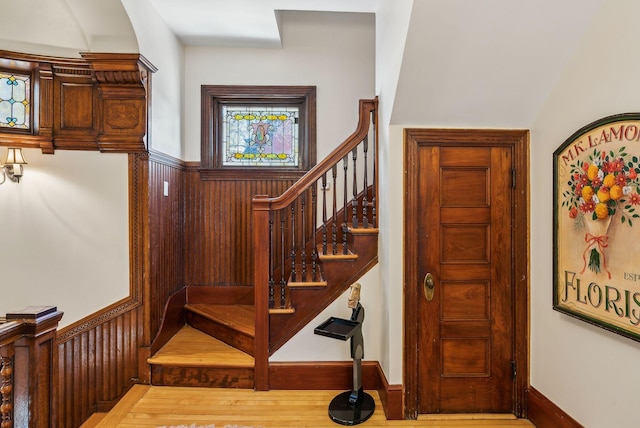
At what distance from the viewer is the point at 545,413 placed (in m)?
2.12

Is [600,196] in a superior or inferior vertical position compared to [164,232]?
superior

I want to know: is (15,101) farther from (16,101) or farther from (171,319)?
(171,319)

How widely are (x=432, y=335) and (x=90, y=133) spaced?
2.90m

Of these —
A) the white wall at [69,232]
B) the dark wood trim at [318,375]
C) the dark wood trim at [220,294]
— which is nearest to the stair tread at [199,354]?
the dark wood trim at [318,375]

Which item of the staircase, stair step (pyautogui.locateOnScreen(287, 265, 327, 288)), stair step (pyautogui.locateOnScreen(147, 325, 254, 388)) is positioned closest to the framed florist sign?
the staircase

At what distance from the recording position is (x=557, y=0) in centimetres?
167

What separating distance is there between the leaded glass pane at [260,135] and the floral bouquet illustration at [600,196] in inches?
95.1

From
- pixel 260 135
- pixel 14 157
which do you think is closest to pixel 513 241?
pixel 260 135

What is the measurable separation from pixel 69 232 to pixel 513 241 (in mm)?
3215

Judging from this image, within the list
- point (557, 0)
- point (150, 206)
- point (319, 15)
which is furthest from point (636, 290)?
point (319, 15)

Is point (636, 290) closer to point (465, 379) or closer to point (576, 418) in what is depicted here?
point (576, 418)

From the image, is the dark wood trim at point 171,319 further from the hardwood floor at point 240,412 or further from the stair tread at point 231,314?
the hardwood floor at point 240,412

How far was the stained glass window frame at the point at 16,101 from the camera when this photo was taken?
2.70 m

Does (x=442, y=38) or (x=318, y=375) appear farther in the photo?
(x=318, y=375)
